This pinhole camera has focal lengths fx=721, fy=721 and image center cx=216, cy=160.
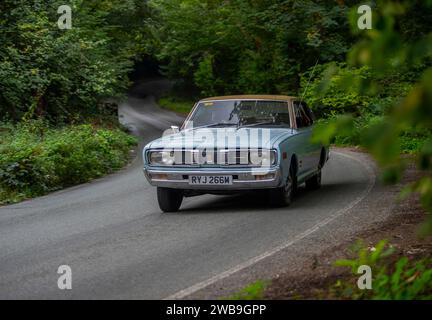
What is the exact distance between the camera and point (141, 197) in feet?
44.7

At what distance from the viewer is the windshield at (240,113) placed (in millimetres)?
11617

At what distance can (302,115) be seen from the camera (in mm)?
12648

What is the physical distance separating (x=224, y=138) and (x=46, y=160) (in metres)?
7.86

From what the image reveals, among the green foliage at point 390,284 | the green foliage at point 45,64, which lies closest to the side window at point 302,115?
the green foliage at point 390,284

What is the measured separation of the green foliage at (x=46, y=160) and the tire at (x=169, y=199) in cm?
479

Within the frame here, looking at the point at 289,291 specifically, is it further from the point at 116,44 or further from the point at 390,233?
the point at 116,44

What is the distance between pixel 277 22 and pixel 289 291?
26.6 m

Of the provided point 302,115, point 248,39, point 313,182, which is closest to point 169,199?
point 302,115

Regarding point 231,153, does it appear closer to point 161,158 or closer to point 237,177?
point 237,177

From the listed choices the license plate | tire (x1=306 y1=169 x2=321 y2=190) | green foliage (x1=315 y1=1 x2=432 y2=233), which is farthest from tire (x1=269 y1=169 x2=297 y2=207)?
green foliage (x1=315 y1=1 x2=432 y2=233)

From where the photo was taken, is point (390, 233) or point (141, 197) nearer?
point (390, 233)

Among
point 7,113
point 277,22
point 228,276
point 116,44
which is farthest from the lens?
point 116,44

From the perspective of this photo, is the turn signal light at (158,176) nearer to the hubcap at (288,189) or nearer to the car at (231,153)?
the car at (231,153)
